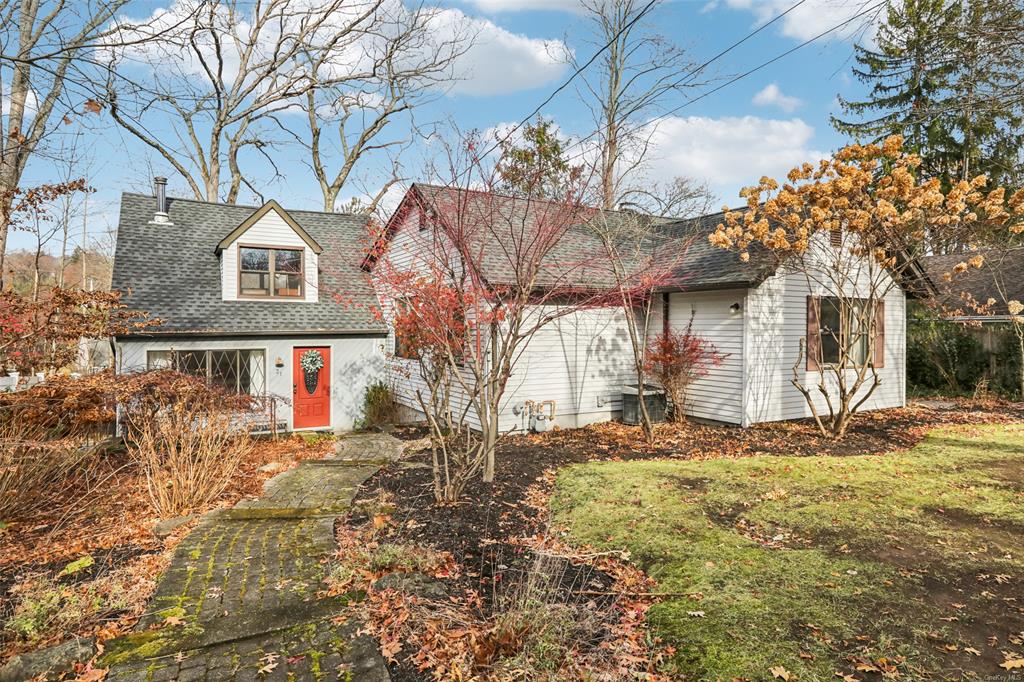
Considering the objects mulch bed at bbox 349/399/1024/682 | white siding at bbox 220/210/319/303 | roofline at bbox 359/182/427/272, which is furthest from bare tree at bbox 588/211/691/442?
white siding at bbox 220/210/319/303

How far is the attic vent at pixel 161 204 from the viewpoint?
45.8ft

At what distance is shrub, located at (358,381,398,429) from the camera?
539 inches

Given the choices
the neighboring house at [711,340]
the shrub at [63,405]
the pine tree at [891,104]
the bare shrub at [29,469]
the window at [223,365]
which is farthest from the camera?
the pine tree at [891,104]

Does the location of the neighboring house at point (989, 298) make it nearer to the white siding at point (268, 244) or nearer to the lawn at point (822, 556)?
the lawn at point (822, 556)

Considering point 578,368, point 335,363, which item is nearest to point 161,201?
point 335,363

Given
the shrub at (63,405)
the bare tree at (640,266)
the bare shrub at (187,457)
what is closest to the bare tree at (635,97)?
the bare tree at (640,266)

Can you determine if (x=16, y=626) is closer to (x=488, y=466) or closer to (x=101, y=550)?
(x=101, y=550)

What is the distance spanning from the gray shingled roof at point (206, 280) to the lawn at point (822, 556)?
813cm

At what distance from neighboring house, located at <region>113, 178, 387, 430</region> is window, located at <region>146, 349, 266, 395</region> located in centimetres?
2

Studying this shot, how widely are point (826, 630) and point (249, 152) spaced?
24844 millimetres

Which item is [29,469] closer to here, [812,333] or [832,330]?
[812,333]

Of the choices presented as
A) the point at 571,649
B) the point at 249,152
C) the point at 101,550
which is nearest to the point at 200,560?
the point at 101,550

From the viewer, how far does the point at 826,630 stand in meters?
3.80

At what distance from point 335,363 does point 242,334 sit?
224 centimetres
